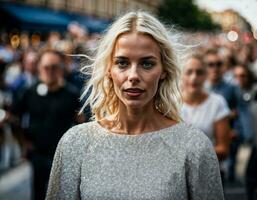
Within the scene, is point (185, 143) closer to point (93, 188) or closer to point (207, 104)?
point (93, 188)

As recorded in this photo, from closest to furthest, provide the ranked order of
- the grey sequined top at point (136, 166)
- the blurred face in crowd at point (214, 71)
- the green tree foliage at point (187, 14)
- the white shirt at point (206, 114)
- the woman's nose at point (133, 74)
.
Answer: the grey sequined top at point (136, 166), the woman's nose at point (133, 74), the white shirt at point (206, 114), the blurred face in crowd at point (214, 71), the green tree foliage at point (187, 14)

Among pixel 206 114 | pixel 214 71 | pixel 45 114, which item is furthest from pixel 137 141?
pixel 214 71

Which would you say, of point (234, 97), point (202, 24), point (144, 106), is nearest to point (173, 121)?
point (144, 106)

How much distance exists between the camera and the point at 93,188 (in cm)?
270

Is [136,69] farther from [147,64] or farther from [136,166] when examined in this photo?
[136,166]

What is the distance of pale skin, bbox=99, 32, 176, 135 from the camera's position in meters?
2.80

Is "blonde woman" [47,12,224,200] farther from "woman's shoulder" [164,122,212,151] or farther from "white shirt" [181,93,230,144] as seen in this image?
"white shirt" [181,93,230,144]

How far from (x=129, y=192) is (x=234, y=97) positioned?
19.3 feet

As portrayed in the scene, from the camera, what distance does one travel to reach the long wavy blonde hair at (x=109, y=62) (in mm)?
2838

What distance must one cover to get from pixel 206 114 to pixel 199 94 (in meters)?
0.20

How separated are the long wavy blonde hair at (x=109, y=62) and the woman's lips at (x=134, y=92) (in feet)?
0.61

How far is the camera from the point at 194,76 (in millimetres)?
5527

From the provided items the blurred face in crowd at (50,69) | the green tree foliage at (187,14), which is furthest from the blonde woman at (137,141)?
the green tree foliage at (187,14)

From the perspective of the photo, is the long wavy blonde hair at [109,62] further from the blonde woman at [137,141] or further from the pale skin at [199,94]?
the pale skin at [199,94]
